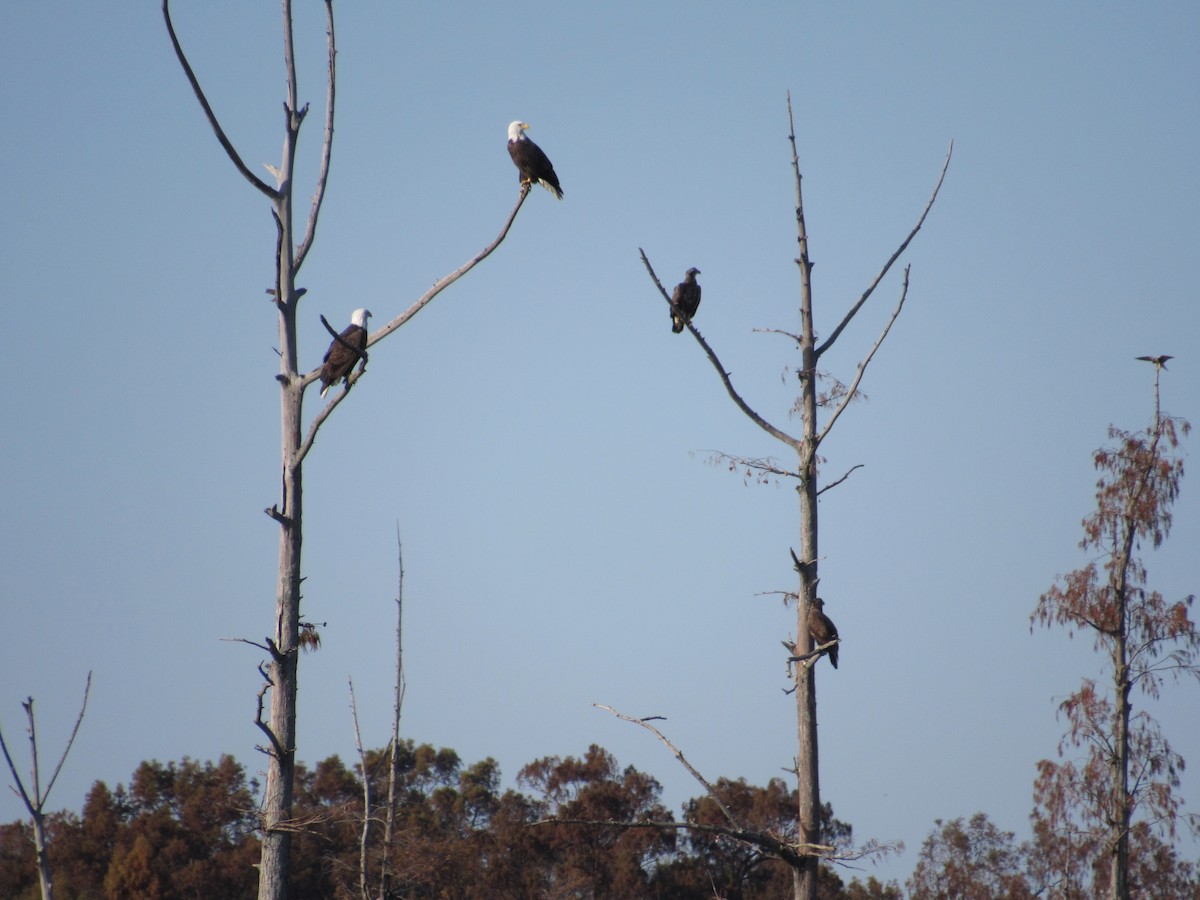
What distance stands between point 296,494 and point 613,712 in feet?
6.59

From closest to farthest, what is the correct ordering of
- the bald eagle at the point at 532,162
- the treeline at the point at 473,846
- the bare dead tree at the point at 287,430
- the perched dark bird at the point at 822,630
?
the bare dead tree at the point at 287,430 → the perched dark bird at the point at 822,630 → the bald eagle at the point at 532,162 → the treeline at the point at 473,846

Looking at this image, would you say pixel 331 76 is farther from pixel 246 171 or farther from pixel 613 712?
pixel 613 712

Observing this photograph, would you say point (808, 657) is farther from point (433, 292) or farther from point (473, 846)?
point (473, 846)

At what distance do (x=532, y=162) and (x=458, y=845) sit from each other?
1936 centimetres

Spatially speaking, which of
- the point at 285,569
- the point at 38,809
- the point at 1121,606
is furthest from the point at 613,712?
the point at 1121,606

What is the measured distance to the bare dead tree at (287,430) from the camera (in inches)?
239

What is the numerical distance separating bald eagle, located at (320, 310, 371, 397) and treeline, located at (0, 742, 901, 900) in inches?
719

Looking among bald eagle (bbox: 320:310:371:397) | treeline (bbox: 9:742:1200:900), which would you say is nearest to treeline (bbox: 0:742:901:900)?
treeline (bbox: 9:742:1200:900)

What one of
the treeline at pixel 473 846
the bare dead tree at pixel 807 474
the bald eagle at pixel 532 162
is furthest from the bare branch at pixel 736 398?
the treeline at pixel 473 846

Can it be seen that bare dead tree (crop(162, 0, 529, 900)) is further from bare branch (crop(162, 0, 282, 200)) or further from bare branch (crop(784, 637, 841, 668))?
bare branch (crop(784, 637, 841, 668))

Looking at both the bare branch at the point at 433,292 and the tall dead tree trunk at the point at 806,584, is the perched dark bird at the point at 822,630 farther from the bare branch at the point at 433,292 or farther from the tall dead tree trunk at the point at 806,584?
the bare branch at the point at 433,292

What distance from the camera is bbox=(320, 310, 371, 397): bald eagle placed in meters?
7.39

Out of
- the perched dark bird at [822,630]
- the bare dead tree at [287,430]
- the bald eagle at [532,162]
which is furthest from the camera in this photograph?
the bald eagle at [532,162]

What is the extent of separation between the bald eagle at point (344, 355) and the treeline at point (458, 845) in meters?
18.3
